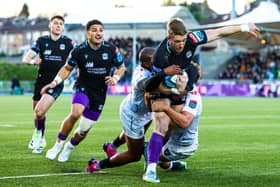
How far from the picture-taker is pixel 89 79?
11.6m

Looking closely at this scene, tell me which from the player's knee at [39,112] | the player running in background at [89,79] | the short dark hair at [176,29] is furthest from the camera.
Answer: the player's knee at [39,112]

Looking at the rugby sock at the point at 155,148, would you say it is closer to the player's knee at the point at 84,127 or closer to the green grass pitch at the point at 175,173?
the green grass pitch at the point at 175,173

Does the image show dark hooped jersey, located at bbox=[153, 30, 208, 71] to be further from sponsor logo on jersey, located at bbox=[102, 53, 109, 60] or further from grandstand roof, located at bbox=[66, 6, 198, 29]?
grandstand roof, located at bbox=[66, 6, 198, 29]

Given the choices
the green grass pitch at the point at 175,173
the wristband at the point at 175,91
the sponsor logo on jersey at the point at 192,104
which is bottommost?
the green grass pitch at the point at 175,173

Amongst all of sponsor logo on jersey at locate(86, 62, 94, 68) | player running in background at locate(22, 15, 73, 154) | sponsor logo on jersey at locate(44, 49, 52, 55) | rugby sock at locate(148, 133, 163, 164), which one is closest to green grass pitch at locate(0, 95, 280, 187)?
rugby sock at locate(148, 133, 163, 164)

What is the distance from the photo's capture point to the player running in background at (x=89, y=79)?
11.4 m

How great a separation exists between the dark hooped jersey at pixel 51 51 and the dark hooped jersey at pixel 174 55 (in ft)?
14.9

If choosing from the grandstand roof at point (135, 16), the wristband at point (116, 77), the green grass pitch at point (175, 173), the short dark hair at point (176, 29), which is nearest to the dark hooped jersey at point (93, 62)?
the wristband at point (116, 77)

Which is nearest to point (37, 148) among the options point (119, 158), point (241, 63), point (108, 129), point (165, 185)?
point (119, 158)

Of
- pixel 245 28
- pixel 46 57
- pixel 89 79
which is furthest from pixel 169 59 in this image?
pixel 46 57

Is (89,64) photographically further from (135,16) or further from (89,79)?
(135,16)

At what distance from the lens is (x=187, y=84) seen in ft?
30.9

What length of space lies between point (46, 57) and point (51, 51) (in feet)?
0.59

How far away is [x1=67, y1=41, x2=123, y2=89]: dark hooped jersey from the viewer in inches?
449
